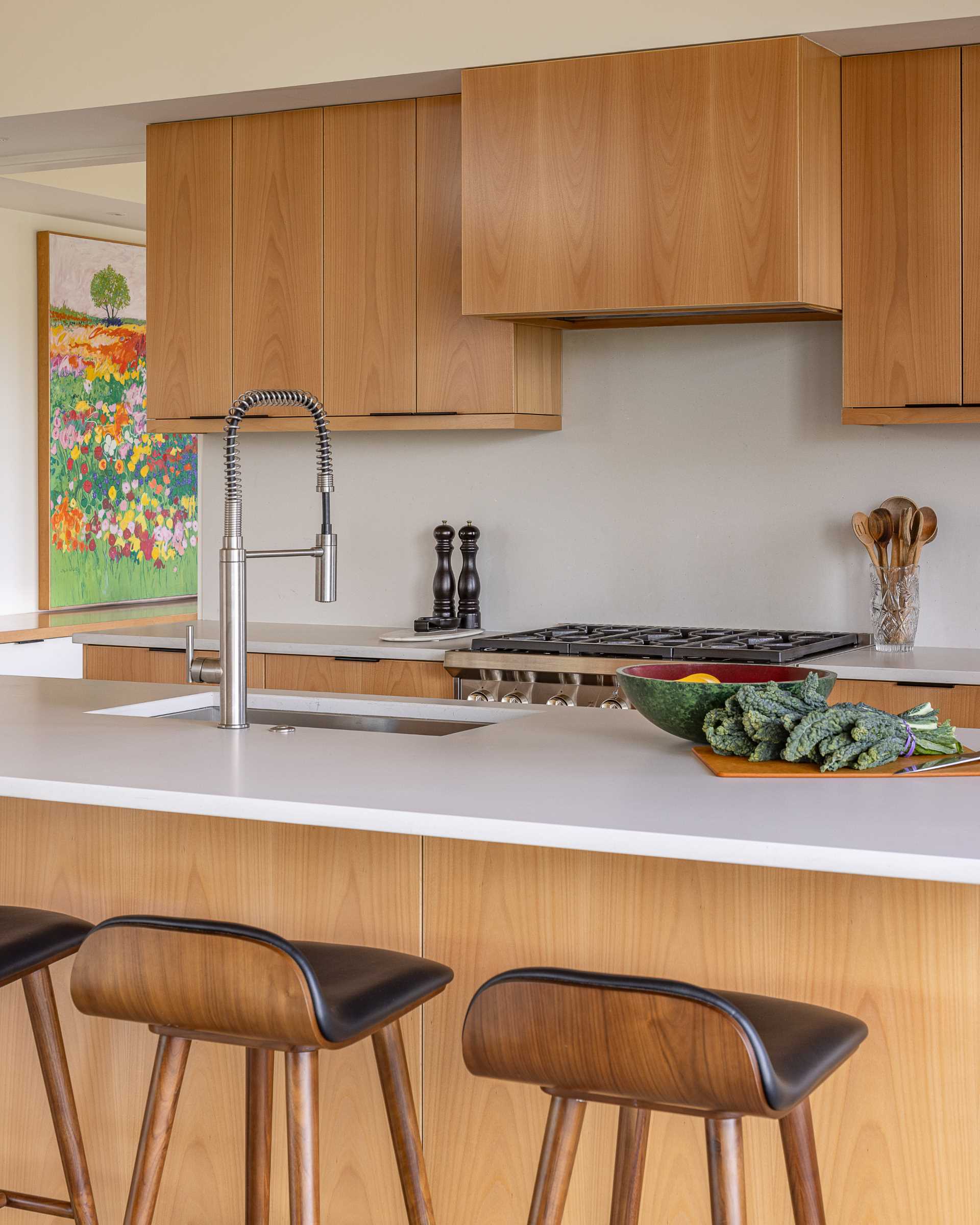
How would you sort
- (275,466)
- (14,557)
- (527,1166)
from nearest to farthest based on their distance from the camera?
1. (527,1166)
2. (275,466)
3. (14,557)

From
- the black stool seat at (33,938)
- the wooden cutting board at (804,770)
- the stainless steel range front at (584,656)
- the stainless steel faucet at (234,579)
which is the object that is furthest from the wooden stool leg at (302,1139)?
the stainless steel range front at (584,656)

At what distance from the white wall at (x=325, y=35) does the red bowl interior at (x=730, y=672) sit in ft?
6.12

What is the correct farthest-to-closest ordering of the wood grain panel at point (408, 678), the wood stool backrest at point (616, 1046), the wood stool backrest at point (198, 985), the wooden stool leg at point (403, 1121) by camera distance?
1. the wood grain panel at point (408, 678)
2. the wooden stool leg at point (403, 1121)
3. the wood stool backrest at point (198, 985)
4. the wood stool backrest at point (616, 1046)

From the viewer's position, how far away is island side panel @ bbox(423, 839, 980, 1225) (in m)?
1.76

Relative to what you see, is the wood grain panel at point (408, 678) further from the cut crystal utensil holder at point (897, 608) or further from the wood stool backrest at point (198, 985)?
the wood stool backrest at point (198, 985)

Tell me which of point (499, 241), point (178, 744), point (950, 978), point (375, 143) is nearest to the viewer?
point (950, 978)

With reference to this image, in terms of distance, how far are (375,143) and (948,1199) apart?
3187 mm

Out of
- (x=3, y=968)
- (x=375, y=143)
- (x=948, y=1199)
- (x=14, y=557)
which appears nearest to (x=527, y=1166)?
(x=948, y=1199)

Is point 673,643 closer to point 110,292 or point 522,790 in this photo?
point 522,790

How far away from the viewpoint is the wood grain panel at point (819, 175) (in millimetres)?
3428

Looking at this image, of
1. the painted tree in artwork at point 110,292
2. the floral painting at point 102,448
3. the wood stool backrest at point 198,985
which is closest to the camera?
the wood stool backrest at point 198,985

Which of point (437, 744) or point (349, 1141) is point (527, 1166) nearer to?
point (349, 1141)

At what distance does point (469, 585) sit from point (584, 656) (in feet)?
2.59

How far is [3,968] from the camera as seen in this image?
1918mm
